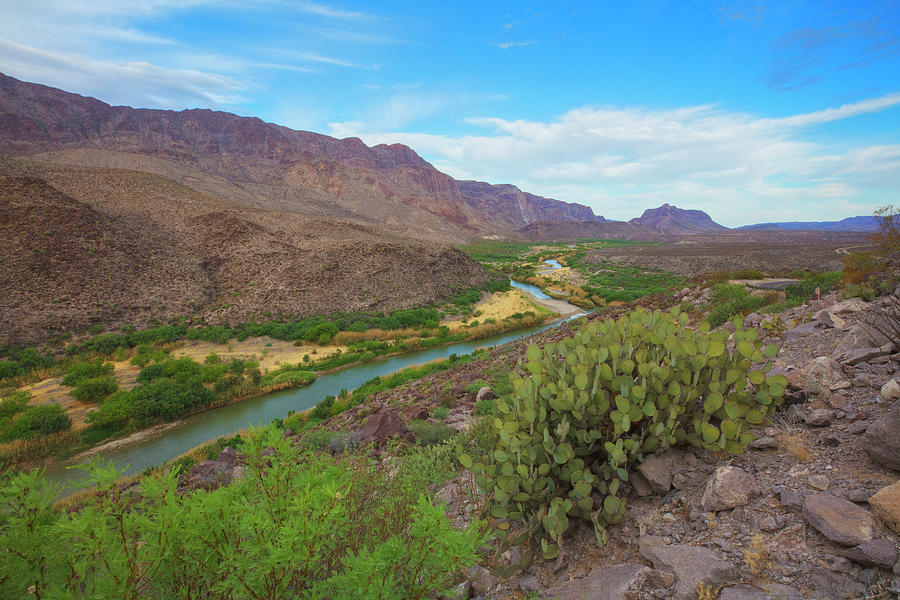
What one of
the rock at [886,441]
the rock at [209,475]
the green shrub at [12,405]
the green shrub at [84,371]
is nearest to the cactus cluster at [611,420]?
the rock at [886,441]

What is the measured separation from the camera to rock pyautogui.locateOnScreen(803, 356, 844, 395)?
13.3 ft

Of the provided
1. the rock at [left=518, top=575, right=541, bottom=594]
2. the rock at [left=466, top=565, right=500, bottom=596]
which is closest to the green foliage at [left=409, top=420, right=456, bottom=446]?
the rock at [left=466, top=565, right=500, bottom=596]

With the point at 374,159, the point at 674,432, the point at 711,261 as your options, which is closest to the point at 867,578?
the point at 674,432

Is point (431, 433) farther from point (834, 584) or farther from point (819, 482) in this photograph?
point (834, 584)

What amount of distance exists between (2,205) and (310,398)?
31.3 meters

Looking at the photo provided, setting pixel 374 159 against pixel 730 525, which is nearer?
pixel 730 525

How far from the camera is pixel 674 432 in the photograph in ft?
12.1

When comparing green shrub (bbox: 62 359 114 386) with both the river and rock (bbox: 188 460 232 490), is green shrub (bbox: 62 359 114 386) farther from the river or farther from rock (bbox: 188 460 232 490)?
rock (bbox: 188 460 232 490)

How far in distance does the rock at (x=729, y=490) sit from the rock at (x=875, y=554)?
761mm

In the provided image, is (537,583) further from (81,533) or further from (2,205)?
(2,205)

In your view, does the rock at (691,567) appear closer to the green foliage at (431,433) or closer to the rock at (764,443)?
the rock at (764,443)

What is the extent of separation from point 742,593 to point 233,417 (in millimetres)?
19997

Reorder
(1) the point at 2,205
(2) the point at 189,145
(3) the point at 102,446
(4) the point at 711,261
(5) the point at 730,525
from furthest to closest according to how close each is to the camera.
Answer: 1. (2) the point at 189,145
2. (4) the point at 711,261
3. (1) the point at 2,205
4. (3) the point at 102,446
5. (5) the point at 730,525

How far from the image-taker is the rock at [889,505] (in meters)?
2.23
